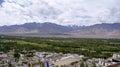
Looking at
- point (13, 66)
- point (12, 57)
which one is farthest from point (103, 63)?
point (12, 57)

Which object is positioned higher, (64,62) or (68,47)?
(68,47)

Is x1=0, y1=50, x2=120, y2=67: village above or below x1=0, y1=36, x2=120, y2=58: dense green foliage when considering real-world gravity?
below

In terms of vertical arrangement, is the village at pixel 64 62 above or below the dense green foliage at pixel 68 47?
below

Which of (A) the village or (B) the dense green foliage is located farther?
(B) the dense green foliage

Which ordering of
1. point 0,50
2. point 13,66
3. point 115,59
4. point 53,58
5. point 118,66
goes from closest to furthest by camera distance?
point 118,66, point 13,66, point 115,59, point 53,58, point 0,50

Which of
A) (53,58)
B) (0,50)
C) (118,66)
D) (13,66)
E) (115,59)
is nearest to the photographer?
(118,66)

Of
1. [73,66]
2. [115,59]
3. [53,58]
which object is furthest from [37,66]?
[115,59]

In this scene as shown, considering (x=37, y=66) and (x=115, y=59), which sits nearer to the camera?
(x=37, y=66)

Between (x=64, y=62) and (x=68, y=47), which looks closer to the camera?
(x=64, y=62)

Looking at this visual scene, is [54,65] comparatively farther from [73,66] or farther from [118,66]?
[118,66]

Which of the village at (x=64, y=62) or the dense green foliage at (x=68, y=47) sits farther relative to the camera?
the dense green foliage at (x=68, y=47)
